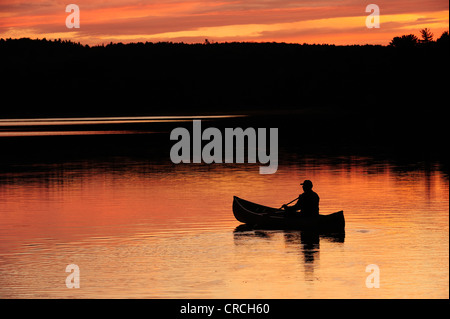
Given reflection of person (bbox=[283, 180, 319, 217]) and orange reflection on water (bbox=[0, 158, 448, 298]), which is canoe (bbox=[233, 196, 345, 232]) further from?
orange reflection on water (bbox=[0, 158, 448, 298])

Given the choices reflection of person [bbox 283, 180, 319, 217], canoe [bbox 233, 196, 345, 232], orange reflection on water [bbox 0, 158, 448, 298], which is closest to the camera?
orange reflection on water [bbox 0, 158, 448, 298]

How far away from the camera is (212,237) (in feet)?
75.7

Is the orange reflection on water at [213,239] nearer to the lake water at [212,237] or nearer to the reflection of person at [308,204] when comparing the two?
the lake water at [212,237]

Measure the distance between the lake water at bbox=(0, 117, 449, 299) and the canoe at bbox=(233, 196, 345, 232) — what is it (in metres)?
0.32

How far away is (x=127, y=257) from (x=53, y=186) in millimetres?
17614

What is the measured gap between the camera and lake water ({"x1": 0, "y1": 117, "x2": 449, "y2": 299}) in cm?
1730

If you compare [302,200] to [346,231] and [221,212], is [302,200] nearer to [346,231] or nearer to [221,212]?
[346,231]

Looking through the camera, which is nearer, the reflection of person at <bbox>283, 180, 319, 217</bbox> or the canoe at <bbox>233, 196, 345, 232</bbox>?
the canoe at <bbox>233, 196, 345, 232</bbox>

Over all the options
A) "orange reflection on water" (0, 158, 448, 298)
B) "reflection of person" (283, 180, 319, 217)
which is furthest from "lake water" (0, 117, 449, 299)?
"reflection of person" (283, 180, 319, 217)

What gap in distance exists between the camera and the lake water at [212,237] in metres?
17.3

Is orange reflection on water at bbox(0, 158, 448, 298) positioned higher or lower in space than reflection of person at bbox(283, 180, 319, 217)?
lower

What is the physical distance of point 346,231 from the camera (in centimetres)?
2362

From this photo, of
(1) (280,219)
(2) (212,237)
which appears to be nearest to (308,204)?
(1) (280,219)

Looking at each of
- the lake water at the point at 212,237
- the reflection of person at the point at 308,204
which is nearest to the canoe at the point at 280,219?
the reflection of person at the point at 308,204
